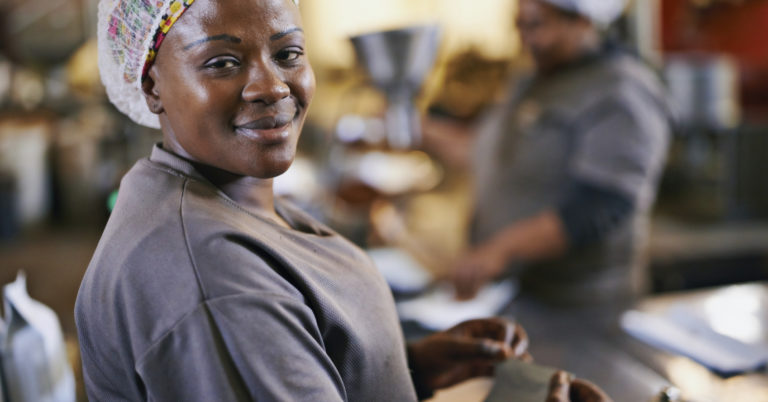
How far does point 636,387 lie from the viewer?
1229 mm

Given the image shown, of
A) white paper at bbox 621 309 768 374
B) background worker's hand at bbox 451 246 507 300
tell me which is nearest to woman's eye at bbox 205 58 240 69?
white paper at bbox 621 309 768 374

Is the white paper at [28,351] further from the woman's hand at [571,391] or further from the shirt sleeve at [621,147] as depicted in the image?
the shirt sleeve at [621,147]

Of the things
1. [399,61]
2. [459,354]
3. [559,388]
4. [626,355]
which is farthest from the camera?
[399,61]

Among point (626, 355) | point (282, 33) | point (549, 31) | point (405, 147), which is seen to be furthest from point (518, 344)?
point (549, 31)

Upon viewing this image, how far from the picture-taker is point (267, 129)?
73cm

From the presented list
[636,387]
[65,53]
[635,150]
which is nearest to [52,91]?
[65,53]

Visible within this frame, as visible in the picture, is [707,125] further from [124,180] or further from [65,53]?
[65,53]

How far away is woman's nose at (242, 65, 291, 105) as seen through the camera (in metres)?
0.71

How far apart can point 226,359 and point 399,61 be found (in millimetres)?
1143

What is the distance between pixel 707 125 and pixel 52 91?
651 centimetres

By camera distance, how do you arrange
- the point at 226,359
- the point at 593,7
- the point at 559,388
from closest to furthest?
the point at 226,359
the point at 559,388
the point at 593,7

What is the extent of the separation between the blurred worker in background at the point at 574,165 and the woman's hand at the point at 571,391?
0.83m

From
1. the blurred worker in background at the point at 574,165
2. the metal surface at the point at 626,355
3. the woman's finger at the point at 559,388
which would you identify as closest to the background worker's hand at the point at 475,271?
the blurred worker in background at the point at 574,165

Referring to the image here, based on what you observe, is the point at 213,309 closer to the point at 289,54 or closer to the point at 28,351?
the point at 289,54
